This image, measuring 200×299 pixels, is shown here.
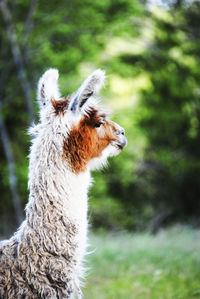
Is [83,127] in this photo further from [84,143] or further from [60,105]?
[60,105]

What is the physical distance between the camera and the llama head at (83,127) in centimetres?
256

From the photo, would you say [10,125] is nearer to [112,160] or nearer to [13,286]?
[112,160]

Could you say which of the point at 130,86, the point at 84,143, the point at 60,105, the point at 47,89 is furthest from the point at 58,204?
the point at 130,86

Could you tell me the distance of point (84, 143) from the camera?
268cm

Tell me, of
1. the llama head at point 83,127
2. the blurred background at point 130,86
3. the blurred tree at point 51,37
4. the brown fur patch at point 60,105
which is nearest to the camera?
the llama head at point 83,127

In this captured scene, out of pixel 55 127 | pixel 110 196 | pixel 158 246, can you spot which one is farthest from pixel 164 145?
pixel 55 127

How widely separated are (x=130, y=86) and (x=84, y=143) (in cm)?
1235

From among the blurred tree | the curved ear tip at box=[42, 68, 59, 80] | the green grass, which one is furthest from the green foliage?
the curved ear tip at box=[42, 68, 59, 80]

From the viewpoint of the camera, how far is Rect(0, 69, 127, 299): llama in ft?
8.12

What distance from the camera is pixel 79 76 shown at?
12.2m

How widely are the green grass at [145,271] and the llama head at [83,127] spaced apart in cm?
249

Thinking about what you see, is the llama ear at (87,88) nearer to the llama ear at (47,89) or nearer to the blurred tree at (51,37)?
the llama ear at (47,89)

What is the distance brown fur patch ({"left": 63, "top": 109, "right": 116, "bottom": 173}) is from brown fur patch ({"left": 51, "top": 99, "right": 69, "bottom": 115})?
185 mm

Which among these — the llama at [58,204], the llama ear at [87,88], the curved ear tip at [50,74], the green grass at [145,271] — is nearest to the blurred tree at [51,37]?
the green grass at [145,271]
